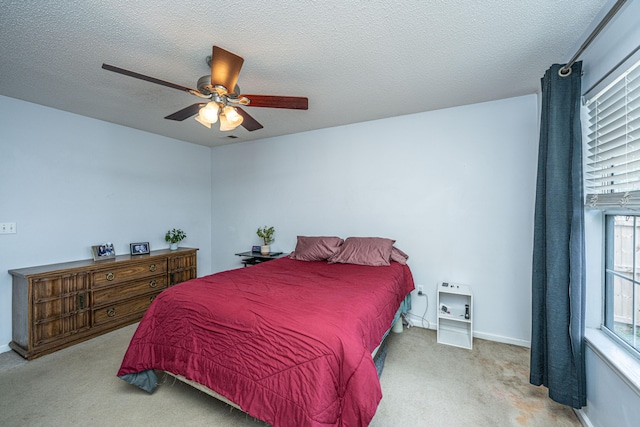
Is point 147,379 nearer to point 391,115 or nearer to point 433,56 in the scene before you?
point 433,56

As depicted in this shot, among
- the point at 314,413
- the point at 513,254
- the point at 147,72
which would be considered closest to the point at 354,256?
the point at 513,254

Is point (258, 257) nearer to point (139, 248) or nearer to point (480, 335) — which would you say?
Result: point (139, 248)

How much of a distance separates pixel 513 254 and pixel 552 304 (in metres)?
1.08

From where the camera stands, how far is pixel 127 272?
3121 millimetres

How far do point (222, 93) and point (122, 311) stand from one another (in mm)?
2900

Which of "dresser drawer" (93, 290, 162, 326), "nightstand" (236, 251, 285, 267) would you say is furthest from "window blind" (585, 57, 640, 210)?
"dresser drawer" (93, 290, 162, 326)

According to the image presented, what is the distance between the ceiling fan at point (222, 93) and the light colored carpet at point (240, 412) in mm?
1986

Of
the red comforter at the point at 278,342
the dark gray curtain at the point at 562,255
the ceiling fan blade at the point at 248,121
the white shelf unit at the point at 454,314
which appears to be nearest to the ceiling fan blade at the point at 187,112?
the ceiling fan blade at the point at 248,121

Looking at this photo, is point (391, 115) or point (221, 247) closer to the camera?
point (391, 115)

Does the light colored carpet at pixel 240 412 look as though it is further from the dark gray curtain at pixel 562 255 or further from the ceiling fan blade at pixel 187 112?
the ceiling fan blade at pixel 187 112

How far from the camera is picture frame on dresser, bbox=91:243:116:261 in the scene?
3.11 metres

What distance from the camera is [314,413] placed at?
1.25 m

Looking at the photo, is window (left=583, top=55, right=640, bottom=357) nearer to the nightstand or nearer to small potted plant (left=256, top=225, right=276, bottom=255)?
the nightstand

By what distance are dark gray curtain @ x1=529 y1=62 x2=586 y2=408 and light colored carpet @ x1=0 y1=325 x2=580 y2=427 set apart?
0.26 m
